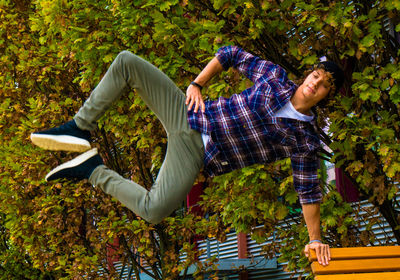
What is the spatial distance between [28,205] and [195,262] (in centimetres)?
384

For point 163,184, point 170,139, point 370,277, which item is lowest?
point 370,277

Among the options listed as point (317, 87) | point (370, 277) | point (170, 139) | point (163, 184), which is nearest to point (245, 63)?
point (317, 87)

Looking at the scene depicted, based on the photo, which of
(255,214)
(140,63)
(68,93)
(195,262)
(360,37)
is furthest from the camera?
(68,93)

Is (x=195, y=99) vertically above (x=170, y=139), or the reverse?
(x=195, y=99)

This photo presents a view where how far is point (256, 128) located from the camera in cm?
494

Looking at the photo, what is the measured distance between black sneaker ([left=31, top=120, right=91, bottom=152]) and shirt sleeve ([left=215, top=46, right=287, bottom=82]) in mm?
1309

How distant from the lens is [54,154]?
1134 centimetres

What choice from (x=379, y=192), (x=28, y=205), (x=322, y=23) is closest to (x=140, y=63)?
(x=322, y=23)

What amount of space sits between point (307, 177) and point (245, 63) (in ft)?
3.48

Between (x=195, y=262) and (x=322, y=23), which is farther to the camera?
(x=195, y=262)

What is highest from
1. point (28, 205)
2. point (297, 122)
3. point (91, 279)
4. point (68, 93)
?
point (297, 122)

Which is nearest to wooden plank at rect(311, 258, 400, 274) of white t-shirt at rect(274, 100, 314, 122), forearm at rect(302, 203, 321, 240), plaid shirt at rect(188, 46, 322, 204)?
forearm at rect(302, 203, 321, 240)

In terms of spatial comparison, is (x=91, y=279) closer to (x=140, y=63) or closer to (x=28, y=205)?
(x=28, y=205)

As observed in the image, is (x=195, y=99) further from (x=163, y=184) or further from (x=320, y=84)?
(x=320, y=84)
